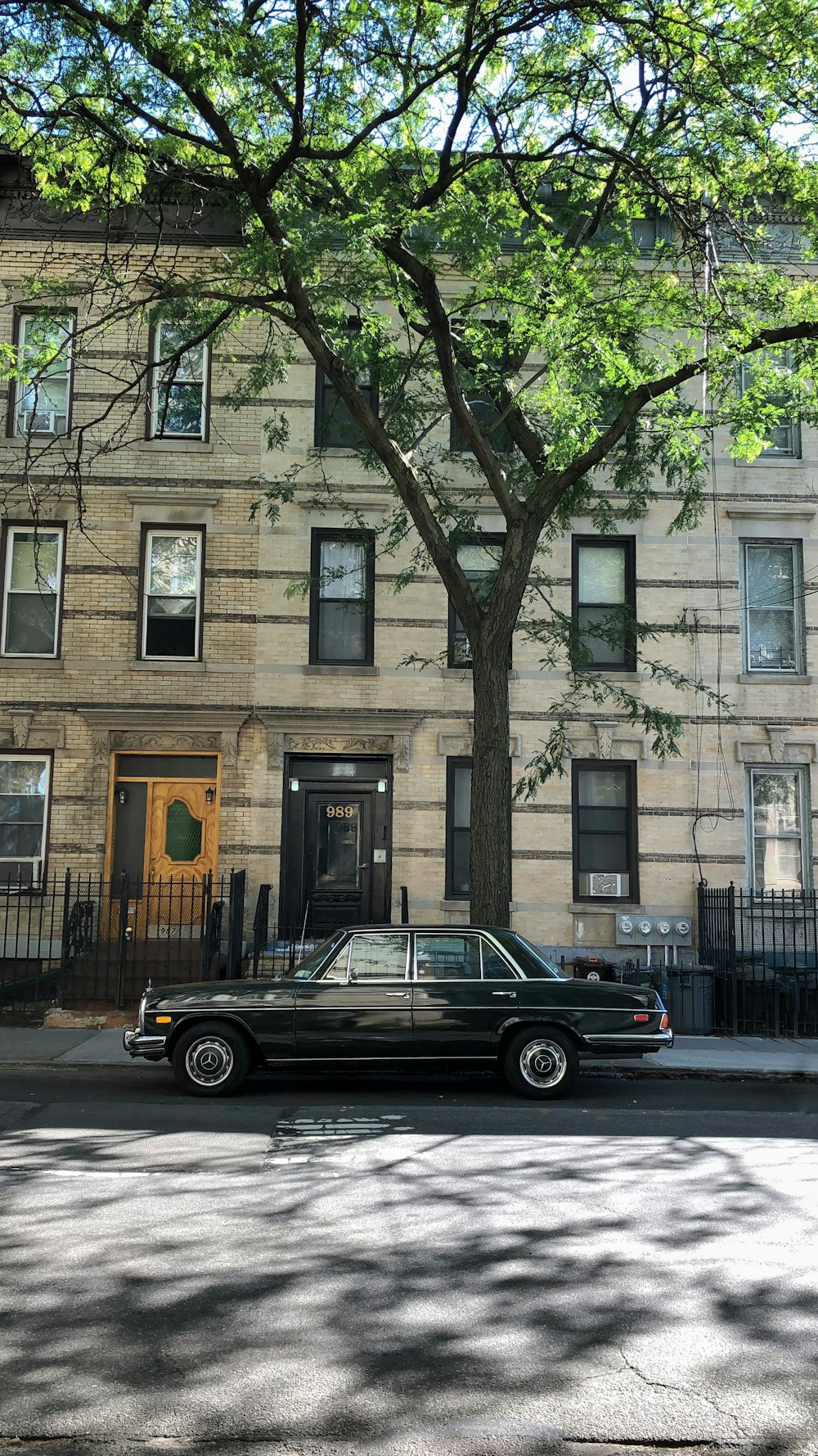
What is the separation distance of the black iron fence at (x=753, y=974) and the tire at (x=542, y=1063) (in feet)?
15.6

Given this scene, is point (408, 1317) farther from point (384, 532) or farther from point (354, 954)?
point (384, 532)

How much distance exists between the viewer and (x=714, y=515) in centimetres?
1677

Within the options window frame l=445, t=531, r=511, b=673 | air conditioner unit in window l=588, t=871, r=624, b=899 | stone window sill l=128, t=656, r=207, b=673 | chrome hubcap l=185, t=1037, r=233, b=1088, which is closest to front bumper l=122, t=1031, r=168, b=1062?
chrome hubcap l=185, t=1037, r=233, b=1088

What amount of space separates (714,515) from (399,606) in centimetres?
477

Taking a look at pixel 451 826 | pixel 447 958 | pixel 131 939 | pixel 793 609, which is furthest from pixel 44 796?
pixel 793 609

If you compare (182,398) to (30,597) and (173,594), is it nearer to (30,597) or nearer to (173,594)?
(173,594)

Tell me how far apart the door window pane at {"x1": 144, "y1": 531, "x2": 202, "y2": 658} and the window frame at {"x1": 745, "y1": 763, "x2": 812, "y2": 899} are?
26.7 feet

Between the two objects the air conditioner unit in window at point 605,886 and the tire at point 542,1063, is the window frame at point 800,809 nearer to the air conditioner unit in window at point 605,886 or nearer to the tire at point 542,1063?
the air conditioner unit in window at point 605,886

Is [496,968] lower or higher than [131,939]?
higher

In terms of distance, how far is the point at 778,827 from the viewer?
1648 cm

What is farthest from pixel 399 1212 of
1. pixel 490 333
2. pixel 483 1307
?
pixel 490 333

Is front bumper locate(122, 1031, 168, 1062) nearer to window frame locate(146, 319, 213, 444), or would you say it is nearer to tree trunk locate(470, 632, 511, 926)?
tree trunk locate(470, 632, 511, 926)

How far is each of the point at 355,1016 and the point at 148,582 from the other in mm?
9107

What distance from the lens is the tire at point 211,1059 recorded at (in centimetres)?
916
